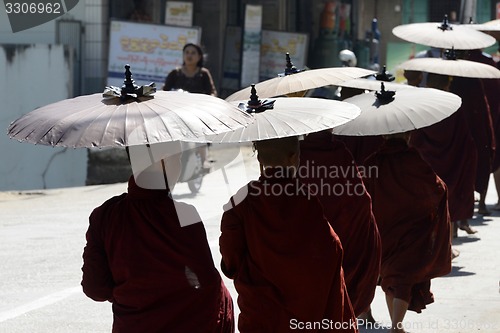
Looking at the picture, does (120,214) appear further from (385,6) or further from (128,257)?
(385,6)

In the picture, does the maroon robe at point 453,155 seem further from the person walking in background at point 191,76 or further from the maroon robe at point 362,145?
the person walking in background at point 191,76

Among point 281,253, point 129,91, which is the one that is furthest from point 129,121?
point 281,253

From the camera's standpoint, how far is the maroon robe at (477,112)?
1023 centimetres

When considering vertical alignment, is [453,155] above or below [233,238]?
below

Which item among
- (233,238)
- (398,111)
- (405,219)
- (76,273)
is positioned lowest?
(76,273)

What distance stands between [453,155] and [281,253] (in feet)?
17.5

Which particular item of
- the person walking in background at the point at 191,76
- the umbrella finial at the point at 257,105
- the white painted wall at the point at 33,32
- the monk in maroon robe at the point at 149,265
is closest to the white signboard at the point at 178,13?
the white painted wall at the point at 33,32

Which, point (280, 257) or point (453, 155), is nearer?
point (280, 257)

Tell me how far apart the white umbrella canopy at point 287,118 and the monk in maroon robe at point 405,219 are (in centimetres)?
172

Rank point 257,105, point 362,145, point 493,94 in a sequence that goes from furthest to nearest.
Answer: point 493,94 < point 362,145 < point 257,105

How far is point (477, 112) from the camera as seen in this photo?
10266mm

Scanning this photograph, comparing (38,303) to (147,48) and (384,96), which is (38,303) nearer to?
(384,96)

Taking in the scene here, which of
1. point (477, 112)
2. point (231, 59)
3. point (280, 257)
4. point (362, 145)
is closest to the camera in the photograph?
point (280, 257)

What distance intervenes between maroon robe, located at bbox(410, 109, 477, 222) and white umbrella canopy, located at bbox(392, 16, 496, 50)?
1.98ft
